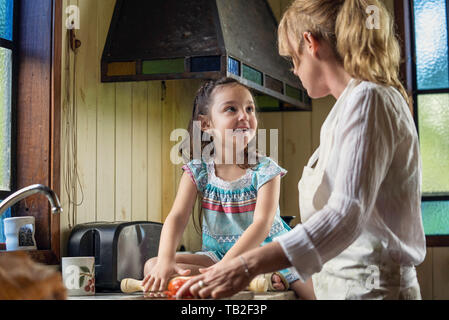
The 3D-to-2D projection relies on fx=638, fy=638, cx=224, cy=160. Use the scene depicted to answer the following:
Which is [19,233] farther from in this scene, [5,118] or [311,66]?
[311,66]

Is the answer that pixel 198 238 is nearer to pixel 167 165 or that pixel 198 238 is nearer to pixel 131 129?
pixel 167 165

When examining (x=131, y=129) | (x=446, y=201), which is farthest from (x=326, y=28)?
(x=446, y=201)

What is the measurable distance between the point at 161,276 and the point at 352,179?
2.57 ft

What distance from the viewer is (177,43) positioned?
8.48ft

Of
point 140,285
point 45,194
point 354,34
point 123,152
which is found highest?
point 354,34

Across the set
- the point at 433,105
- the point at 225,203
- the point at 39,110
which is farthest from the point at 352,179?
the point at 433,105

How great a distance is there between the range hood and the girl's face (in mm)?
282

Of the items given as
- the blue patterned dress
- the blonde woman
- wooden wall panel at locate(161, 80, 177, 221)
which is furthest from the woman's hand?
wooden wall panel at locate(161, 80, 177, 221)

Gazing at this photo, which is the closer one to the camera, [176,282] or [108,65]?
[176,282]

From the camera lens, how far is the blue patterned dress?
2098 millimetres

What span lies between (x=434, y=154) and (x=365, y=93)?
2.64 meters

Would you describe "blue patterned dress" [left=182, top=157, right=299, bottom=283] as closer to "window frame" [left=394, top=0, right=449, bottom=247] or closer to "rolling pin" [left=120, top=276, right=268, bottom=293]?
"rolling pin" [left=120, top=276, right=268, bottom=293]

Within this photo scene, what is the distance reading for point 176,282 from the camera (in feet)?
4.46

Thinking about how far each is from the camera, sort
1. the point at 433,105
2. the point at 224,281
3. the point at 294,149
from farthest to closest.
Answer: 1. the point at 294,149
2. the point at 433,105
3. the point at 224,281
